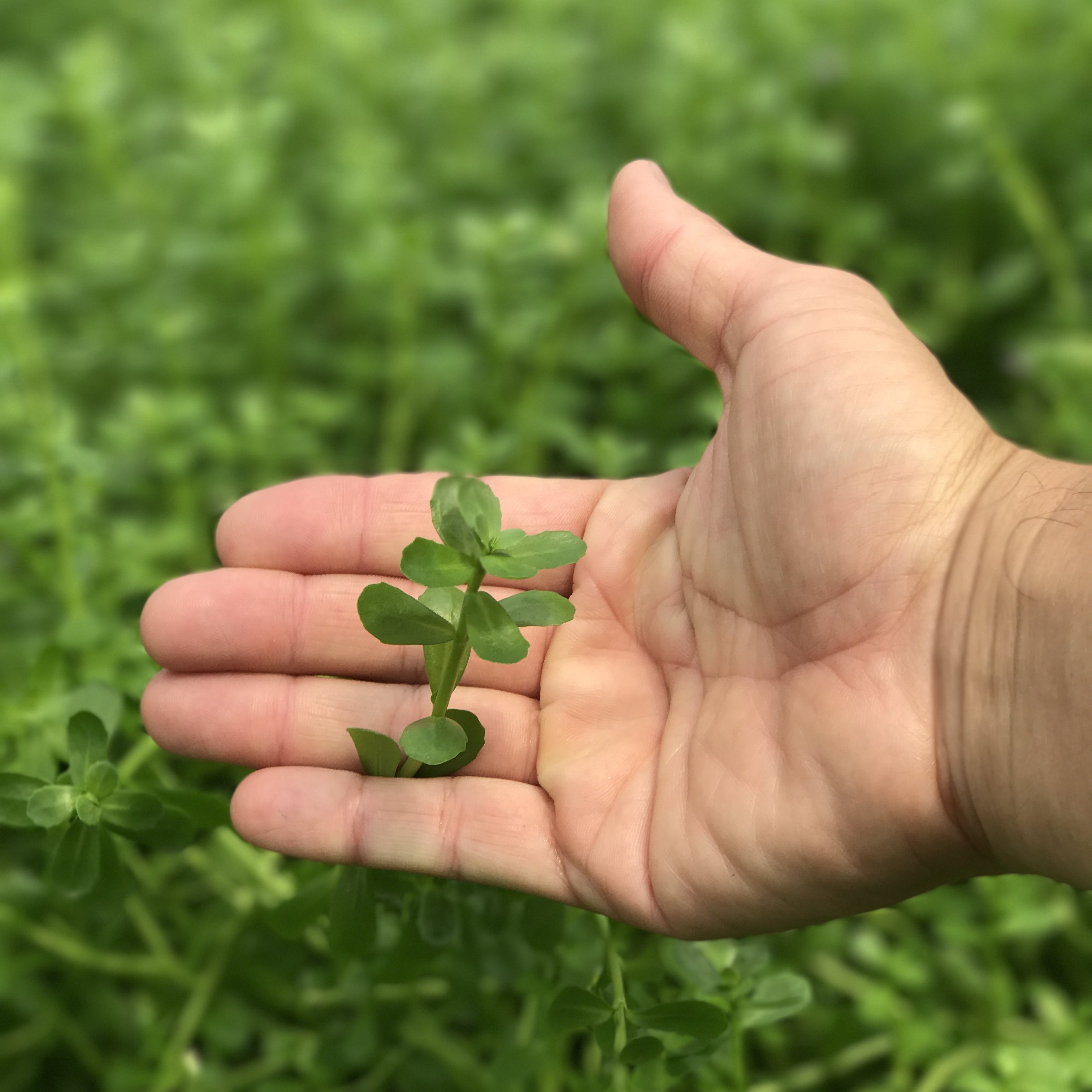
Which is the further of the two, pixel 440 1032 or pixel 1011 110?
pixel 1011 110

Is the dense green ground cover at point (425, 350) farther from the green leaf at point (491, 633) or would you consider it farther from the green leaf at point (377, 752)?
the green leaf at point (491, 633)

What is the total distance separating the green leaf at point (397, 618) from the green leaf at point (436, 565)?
0.04 metres

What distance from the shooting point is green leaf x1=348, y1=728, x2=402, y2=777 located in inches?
60.1

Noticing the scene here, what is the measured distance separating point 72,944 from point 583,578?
104cm

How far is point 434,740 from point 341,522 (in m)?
0.45

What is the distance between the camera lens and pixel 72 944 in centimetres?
187

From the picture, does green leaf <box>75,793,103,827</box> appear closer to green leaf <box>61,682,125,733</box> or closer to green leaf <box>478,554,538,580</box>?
green leaf <box>61,682,125,733</box>

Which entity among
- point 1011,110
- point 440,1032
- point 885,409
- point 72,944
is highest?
point 1011,110

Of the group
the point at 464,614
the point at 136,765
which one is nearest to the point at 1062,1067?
the point at 464,614

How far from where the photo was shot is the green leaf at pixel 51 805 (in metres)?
1.43

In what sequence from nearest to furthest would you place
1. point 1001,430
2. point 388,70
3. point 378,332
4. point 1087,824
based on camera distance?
1. point 1087,824
2. point 1001,430
3. point 378,332
4. point 388,70

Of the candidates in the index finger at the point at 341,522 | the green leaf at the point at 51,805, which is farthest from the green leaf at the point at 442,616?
the green leaf at the point at 51,805

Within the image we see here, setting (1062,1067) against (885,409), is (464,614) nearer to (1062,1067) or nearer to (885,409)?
(885,409)

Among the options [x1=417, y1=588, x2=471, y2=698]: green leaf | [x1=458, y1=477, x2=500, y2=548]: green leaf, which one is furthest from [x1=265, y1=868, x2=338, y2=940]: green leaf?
[x1=458, y1=477, x2=500, y2=548]: green leaf
